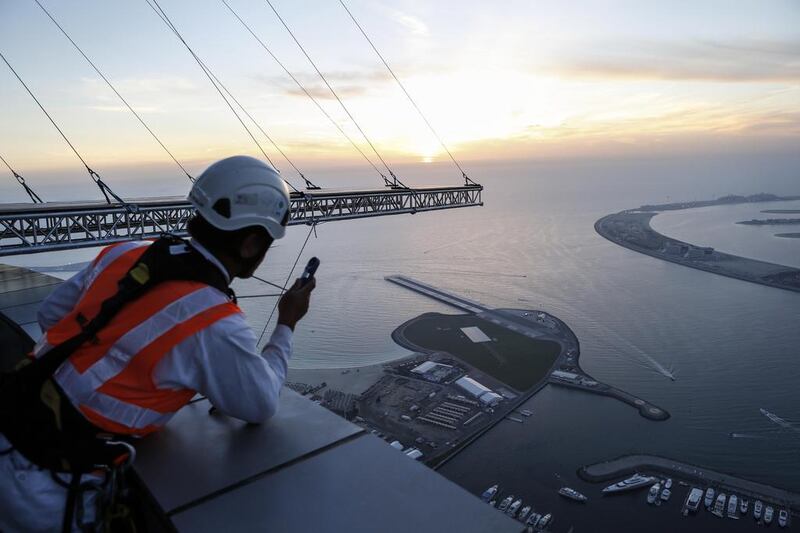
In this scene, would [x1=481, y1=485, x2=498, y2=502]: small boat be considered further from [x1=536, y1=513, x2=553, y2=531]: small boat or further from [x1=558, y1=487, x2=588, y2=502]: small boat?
[x1=558, y1=487, x2=588, y2=502]: small boat

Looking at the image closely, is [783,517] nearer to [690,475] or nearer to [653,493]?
[690,475]

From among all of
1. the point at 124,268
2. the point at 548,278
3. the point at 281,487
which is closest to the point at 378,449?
the point at 281,487

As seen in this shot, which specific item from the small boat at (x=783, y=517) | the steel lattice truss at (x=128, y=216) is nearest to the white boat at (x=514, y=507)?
the small boat at (x=783, y=517)

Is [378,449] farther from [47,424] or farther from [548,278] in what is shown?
[548,278]

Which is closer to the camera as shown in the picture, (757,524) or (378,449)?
(378,449)

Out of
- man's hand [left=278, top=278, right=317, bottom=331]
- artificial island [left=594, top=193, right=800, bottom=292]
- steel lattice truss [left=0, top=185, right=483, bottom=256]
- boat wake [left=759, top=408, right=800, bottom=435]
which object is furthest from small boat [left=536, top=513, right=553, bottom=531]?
artificial island [left=594, top=193, right=800, bottom=292]

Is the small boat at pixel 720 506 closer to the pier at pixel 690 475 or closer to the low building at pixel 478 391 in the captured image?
the pier at pixel 690 475
